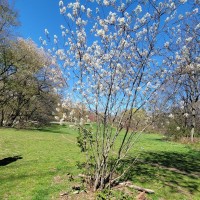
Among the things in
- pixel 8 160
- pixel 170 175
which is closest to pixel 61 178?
pixel 170 175

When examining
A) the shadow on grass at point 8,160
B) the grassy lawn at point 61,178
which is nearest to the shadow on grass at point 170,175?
the grassy lawn at point 61,178

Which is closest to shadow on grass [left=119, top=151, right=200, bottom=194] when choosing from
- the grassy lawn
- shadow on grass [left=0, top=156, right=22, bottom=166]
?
the grassy lawn

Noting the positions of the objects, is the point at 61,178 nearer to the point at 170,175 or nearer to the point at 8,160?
the point at 170,175

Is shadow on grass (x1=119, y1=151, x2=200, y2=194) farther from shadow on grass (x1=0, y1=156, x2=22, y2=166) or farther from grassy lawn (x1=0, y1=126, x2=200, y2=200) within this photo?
shadow on grass (x1=0, y1=156, x2=22, y2=166)

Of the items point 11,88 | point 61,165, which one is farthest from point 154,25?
point 11,88

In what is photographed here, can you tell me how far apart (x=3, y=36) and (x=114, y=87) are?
25.2 m

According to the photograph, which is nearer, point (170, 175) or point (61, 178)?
point (61, 178)

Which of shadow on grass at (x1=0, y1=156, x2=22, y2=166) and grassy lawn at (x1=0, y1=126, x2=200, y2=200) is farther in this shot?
→ shadow on grass at (x1=0, y1=156, x2=22, y2=166)

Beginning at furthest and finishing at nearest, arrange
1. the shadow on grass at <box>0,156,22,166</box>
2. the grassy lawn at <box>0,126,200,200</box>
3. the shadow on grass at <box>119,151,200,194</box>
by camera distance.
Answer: the shadow on grass at <box>0,156,22,166</box> < the shadow on grass at <box>119,151,200,194</box> < the grassy lawn at <box>0,126,200,200</box>

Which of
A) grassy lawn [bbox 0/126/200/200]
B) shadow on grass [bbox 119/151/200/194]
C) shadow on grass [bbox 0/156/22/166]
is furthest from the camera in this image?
shadow on grass [bbox 0/156/22/166]

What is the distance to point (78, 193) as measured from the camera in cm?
698

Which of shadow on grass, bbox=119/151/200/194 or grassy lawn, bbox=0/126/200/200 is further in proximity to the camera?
shadow on grass, bbox=119/151/200/194

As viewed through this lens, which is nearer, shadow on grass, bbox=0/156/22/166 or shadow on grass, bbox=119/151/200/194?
shadow on grass, bbox=119/151/200/194

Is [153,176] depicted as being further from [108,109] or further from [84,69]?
[84,69]
